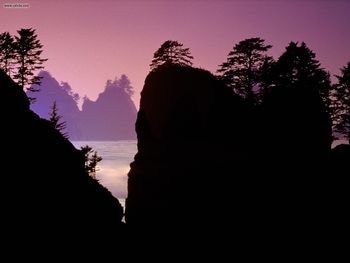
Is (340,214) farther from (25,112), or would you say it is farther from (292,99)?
(25,112)

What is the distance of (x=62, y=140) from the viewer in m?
15.4

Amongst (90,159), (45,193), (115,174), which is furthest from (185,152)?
(115,174)

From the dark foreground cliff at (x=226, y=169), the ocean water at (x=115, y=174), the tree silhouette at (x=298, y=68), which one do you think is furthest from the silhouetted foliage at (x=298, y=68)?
the ocean water at (x=115, y=174)

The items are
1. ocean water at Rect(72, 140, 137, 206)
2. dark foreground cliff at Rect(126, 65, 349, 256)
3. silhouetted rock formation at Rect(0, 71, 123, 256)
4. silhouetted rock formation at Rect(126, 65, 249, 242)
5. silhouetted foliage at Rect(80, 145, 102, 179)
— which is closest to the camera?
silhouetted rock formation at Rect(0, 71, 123, 256)

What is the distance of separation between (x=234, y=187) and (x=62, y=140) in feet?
42.9

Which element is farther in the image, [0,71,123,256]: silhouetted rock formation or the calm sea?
the calm sea

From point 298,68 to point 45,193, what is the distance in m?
28.3

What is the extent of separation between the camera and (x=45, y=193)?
1155cm

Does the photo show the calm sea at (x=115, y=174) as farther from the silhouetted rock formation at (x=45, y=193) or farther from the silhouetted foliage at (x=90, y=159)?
the silhouetted rock formation at (x=45, y=193)

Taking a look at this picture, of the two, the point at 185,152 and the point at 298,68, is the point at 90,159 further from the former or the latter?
the point at 298,68

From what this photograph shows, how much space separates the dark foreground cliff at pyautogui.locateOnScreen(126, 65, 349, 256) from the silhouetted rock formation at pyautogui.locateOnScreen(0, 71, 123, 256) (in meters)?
8.91

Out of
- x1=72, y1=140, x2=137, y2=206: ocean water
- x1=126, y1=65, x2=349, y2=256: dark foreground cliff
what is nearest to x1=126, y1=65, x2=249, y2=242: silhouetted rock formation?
x1=126, y1=65, x2=349, y2=256: dark foreground cliff

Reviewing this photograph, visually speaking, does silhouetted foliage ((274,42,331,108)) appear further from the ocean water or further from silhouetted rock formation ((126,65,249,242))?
the ocean water

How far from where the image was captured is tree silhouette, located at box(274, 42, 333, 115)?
30.8 meters
